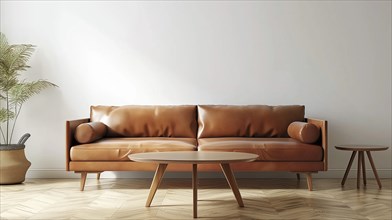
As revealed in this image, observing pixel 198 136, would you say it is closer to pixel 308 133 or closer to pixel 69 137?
pixel 308 133

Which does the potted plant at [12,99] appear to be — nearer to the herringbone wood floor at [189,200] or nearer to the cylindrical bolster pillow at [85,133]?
the herringbone wood floor at [189,200]

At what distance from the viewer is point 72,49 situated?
649 cm

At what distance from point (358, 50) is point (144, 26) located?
247 cm

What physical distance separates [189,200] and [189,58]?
7.06 feet

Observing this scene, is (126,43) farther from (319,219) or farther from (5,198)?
(319,219)

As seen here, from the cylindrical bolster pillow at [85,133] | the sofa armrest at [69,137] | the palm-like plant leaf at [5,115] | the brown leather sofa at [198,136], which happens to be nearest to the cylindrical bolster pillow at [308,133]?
the brown leather sofa at [198,136]

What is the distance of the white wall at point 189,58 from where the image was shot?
21.1 ft

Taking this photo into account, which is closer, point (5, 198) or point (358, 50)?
point (5, 198)

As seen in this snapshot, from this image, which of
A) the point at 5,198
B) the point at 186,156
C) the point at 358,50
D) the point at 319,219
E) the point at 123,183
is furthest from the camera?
the point at 358,50

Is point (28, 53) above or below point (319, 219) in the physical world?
above

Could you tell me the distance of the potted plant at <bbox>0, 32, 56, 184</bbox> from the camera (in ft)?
19.6

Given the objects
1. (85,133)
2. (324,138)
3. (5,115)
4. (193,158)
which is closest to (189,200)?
(193,158)

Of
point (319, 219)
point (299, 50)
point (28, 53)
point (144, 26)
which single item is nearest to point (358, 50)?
point (299, 50)

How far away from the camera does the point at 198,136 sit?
611cm
